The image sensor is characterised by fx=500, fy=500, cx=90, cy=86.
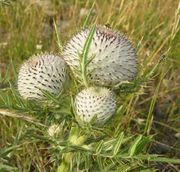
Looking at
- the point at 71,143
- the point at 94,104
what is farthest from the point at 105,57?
the point at 71,143

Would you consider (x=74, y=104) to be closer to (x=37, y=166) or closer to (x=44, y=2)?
(x=37, y=166)

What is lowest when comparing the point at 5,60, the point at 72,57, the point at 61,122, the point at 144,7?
the point at 5,60

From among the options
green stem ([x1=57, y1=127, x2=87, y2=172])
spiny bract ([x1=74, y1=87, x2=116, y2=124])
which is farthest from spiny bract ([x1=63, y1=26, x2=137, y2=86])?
green stem ([x1=57, y1=127, x2=87, y2=172])

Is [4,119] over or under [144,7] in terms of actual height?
Result: under

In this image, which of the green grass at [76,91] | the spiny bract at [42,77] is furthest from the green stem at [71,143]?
the spiny bract at [42,77]

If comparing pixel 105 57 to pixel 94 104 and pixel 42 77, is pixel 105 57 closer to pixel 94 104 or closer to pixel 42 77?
pixel 94 104

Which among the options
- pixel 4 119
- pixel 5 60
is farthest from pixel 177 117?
pixel 5 60

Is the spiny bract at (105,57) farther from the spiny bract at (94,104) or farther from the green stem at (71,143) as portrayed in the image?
the green stem at (71,143)

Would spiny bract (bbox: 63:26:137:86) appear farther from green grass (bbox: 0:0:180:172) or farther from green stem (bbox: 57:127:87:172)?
green stem (bbox: 57:127:87:172)
